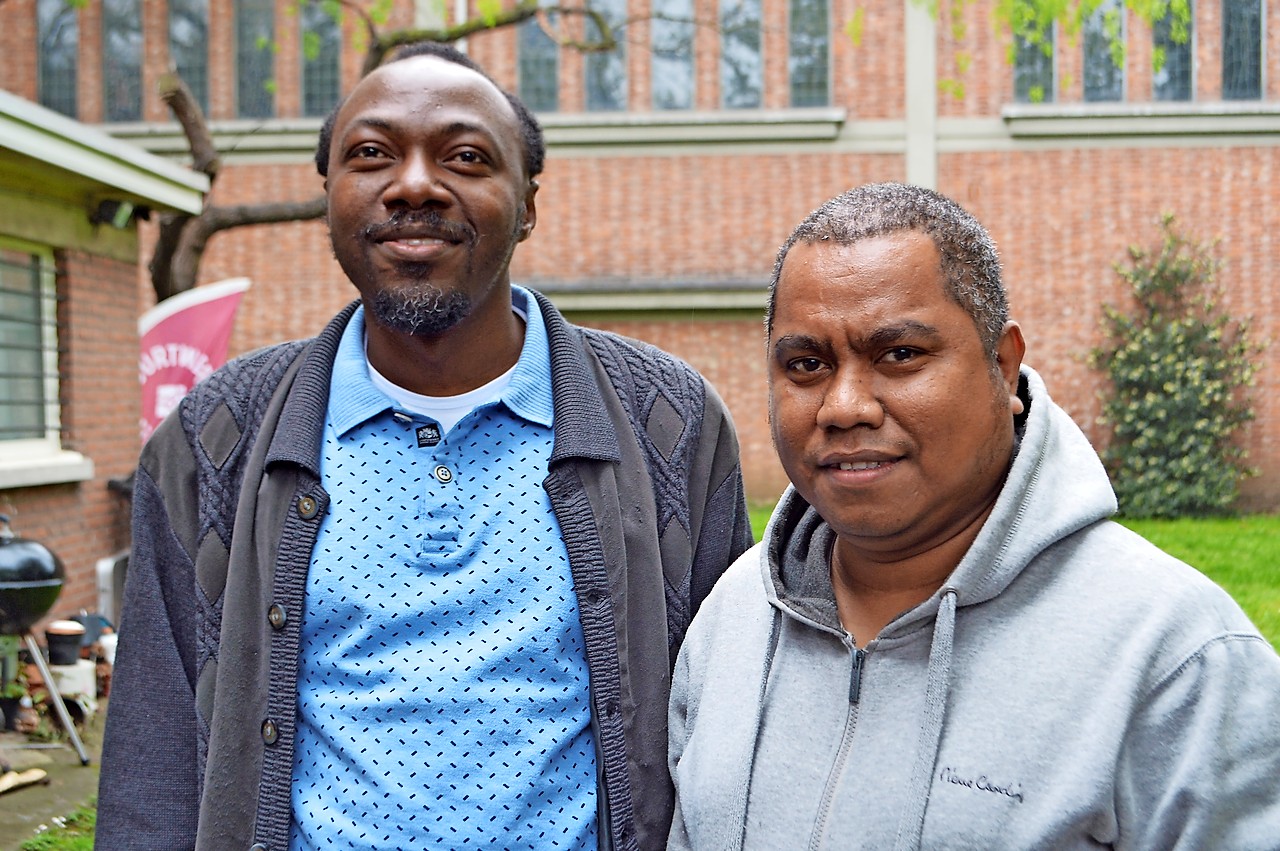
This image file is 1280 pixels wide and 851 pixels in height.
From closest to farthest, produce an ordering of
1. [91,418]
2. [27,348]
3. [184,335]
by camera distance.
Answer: [27,348], [91,418], [184,335]

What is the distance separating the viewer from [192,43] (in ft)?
54.8

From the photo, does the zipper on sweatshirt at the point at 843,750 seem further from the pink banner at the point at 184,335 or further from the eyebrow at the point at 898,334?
the pink banner at the point at 184,335

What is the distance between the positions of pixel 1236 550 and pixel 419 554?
1170 centimetres

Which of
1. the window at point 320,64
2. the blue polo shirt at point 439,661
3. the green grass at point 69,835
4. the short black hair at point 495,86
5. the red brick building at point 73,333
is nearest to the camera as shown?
the blue polo shirt at point 439,661

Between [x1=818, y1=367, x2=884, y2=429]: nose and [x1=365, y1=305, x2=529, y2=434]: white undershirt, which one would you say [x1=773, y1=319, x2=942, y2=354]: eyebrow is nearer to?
[x1=818, y1=367, x2=884, y2=429]: nose

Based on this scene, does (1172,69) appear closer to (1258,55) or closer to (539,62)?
(1258,55)

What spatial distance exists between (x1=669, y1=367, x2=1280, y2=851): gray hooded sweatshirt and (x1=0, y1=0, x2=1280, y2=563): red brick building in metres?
14.1

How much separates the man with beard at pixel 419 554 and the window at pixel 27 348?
6177 mm

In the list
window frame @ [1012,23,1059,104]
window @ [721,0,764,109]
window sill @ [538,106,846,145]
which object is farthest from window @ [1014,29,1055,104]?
window @ [721,0,764,109]

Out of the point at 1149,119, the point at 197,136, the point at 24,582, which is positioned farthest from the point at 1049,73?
the point at 24,582

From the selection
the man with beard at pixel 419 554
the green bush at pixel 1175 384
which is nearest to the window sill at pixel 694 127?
the green bush at pixel 1175 384

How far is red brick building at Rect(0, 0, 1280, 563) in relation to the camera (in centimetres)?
1606

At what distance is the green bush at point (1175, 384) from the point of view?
1524 centimetres

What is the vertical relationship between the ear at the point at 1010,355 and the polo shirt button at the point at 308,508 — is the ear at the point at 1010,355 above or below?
above
